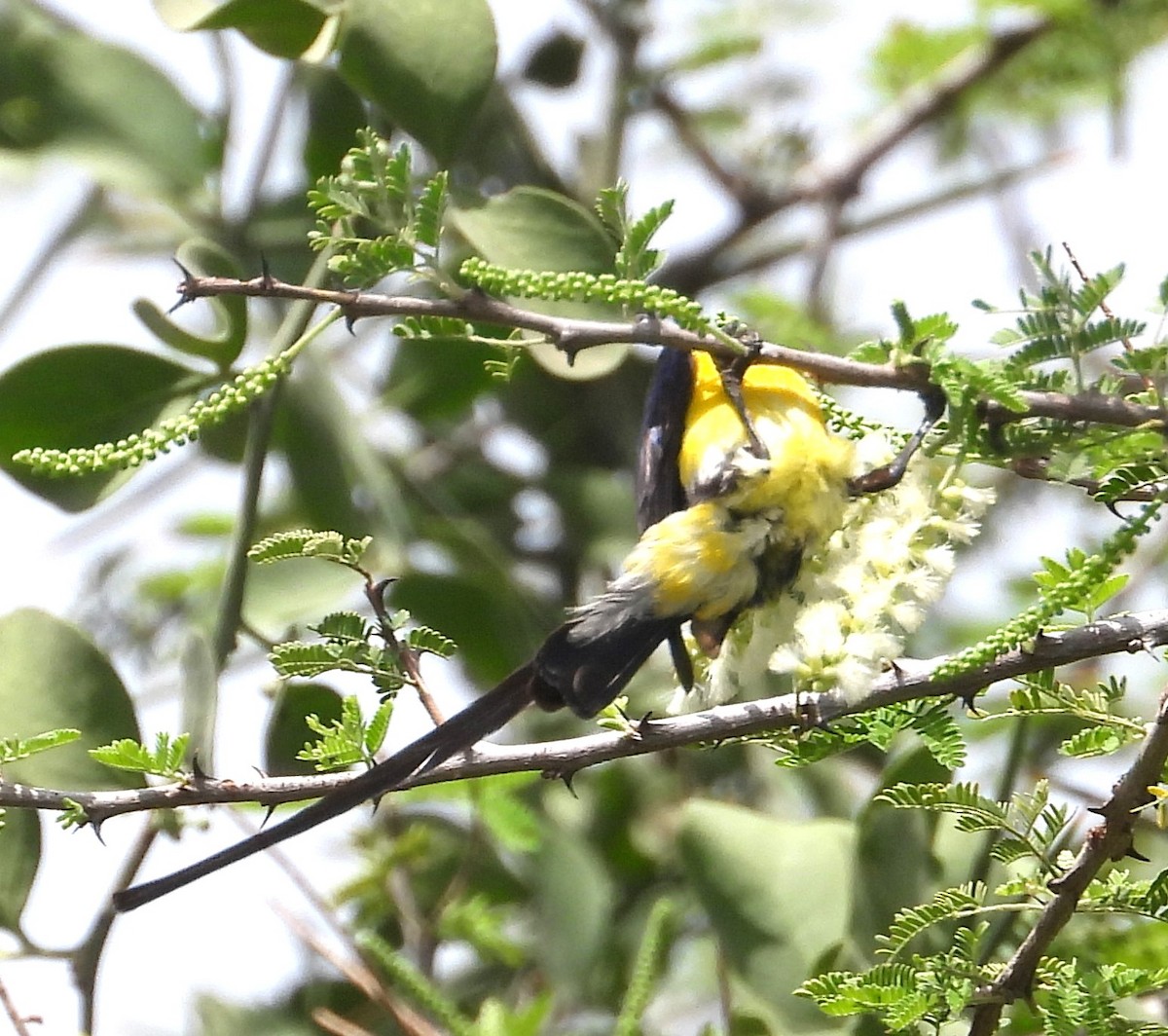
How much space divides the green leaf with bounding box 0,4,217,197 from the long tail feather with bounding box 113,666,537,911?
3.51 feet

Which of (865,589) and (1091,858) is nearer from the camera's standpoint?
(1091,858)

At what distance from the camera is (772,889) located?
1.80 m

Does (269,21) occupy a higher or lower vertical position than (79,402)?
higher

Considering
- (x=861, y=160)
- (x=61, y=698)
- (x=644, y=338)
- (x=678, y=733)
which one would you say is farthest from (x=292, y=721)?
(x=861, y=160)

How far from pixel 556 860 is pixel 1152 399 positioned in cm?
131

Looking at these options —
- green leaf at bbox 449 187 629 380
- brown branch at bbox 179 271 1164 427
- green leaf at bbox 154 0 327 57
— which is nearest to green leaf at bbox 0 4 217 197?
green leaf at bbox 154 0 327 57

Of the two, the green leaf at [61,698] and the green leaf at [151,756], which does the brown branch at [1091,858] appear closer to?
the green leaf at [151,756]

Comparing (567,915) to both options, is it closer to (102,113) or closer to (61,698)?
(61,698)

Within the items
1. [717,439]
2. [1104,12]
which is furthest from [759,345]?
[1104,12]

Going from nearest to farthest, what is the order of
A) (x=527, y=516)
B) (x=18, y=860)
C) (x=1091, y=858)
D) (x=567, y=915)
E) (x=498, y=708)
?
(x=1091, y=858) → (x=498, y=708) → (x=18, y=860) → (x=567, y=915) → (x=527, y=516)

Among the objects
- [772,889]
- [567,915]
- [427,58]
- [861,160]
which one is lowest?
[567,915]

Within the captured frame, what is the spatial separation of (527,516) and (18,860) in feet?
4.64

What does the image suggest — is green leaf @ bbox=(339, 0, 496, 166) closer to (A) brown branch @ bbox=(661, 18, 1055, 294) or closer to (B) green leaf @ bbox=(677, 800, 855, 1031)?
(B) green leaf @ bbox=(677, 800, 855, 1031)

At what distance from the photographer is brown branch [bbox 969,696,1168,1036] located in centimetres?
117
